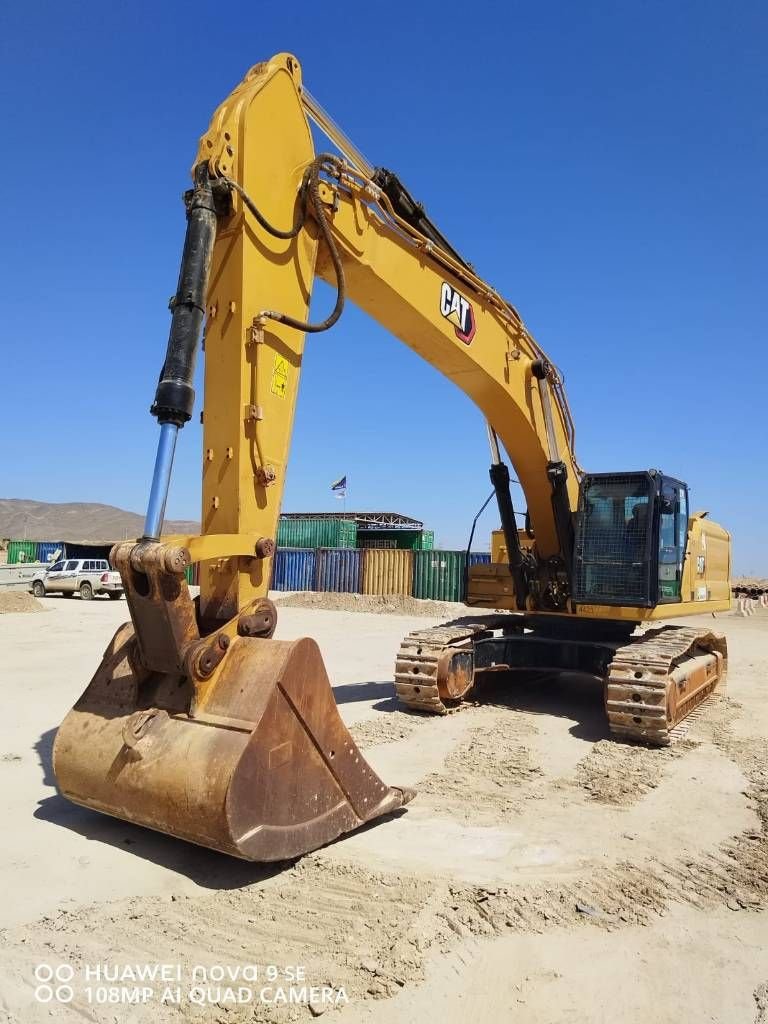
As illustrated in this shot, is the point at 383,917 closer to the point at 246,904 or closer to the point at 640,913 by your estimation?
the point at 246,904

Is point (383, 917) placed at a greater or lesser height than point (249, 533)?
lesser

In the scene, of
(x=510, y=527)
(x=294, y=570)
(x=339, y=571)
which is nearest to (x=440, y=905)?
(x=510, y=527)

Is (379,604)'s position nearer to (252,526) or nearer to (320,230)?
(320,230)

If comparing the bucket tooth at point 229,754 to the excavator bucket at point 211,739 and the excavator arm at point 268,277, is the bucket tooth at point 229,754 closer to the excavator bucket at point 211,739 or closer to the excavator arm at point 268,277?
the excavator bucket at point 211,739

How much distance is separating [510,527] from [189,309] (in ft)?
18.8

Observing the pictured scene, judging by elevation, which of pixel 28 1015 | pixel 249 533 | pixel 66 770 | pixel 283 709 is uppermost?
pixel 249 533

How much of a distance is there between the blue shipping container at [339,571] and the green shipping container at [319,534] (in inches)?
147

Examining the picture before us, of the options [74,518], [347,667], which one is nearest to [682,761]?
[347,667]

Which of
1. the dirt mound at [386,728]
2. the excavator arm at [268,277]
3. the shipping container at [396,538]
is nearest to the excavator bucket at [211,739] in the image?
the excavator arm at [268,277]

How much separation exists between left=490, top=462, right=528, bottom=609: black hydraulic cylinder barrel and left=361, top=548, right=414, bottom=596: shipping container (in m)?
18.8

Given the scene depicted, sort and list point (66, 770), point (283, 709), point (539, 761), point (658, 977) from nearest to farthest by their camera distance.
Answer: point (658, 977) < point (283, 709) < point (66, 770) < point (539, 761)

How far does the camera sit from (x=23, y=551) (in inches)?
1716

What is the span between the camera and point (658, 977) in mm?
3164

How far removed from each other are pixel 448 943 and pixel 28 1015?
1.71 m
